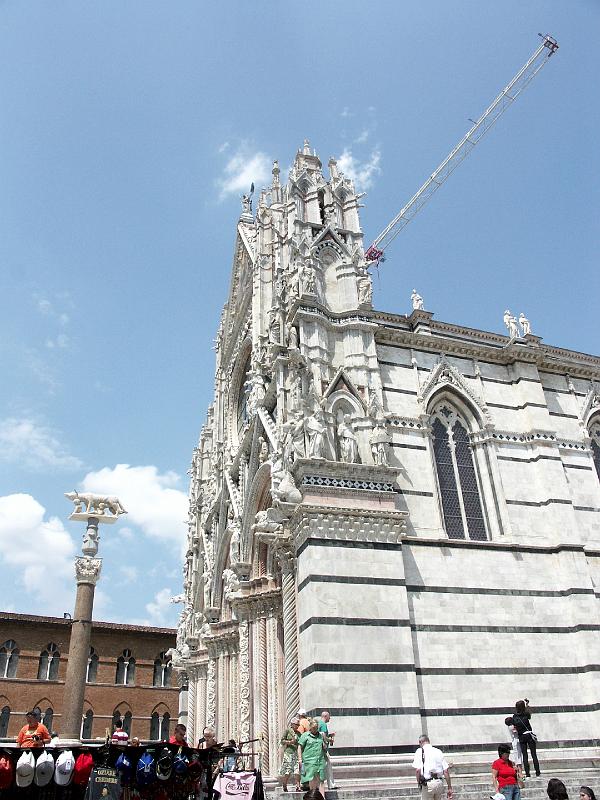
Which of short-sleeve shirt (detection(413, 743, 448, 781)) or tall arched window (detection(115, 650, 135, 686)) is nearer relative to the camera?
short-sleeve shirt (detection(413, 743, 448, 781))

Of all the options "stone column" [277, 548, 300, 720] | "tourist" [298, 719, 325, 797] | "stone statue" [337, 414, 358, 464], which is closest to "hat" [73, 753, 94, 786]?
"tourist" [298, 719, 325, 797]

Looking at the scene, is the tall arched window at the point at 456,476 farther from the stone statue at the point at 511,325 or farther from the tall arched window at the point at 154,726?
the tall arched window at the point at 154,726

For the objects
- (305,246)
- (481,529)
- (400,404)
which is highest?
(305,246)

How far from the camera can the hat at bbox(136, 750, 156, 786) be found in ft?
26.6

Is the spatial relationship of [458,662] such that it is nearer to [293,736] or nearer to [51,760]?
[293,736]

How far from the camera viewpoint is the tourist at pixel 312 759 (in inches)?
398

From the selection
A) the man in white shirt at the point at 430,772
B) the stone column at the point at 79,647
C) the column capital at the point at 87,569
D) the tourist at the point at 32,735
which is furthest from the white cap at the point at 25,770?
the column capital at the point at 87,569

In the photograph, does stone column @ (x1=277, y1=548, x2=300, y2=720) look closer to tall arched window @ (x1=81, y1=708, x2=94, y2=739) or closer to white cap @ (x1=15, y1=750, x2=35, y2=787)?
white cap @ (x1=15, y1=750, x2=35, y2=787)

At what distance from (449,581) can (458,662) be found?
66.2 inches

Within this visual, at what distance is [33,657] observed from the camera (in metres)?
34.5

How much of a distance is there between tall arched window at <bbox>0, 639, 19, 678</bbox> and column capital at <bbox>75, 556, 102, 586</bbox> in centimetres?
1702

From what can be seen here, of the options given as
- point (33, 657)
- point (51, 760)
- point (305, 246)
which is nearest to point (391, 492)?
point (305, 246)

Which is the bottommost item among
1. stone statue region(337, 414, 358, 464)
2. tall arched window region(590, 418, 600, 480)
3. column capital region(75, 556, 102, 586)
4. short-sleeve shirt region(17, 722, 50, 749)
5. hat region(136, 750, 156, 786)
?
hat region(136, 750, 156, 786)

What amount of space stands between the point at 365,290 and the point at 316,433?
4.99 metres
